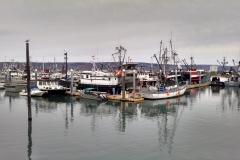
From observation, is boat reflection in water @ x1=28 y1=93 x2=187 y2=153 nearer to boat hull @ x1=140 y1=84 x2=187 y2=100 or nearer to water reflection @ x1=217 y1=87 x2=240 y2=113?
boat hull @ x1=140 y1=84 x2=187 y2=100

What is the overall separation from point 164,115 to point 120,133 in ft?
38.3

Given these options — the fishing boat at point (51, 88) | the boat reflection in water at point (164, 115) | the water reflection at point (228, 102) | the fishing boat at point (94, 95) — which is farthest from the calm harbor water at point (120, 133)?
the fishing boat at point (51, 88)

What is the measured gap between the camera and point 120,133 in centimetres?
2538

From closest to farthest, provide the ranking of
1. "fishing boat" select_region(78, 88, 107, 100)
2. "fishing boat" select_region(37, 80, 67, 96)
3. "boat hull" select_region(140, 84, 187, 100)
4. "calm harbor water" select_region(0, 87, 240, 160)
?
"calm harbor water" select_region(0, 87, 240, 160)
"fishing boat" select_region(78, 88, 107, 100)
"boat hull" select_region(140, 84, 187, 100)
"fishing boat" select_region(37, 80, 67, 96)

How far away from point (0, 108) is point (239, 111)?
36.1 meters

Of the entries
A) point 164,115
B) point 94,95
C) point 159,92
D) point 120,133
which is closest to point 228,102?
point 159,92

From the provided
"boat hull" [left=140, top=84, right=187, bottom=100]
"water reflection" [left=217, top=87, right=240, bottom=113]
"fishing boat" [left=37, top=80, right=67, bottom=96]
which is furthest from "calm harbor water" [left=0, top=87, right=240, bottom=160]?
"fishing boat" [left=37, top=80, right=67, bottom=96]

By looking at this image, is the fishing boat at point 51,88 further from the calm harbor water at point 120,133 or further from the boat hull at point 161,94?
the boat hull at point 161,94

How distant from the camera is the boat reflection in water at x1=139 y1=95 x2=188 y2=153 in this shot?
23312 millimetres

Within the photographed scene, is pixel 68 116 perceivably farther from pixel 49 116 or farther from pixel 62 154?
pixel 62 154

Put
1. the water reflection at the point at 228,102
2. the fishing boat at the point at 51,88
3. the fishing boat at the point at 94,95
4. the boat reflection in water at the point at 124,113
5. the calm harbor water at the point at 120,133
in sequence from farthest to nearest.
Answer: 1. the fishing boat at the point at 51,88
2. the fishing boat at the point at 94,95
3. the water reflection at the point at 228,102
4. the boat reflection in water at the point at 124,113
5. the calm harbor water at the point at 120,133

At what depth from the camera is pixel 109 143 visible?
22000 mm

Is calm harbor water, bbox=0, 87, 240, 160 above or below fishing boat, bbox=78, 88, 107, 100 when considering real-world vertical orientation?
below

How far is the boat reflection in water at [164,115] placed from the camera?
23.3m
